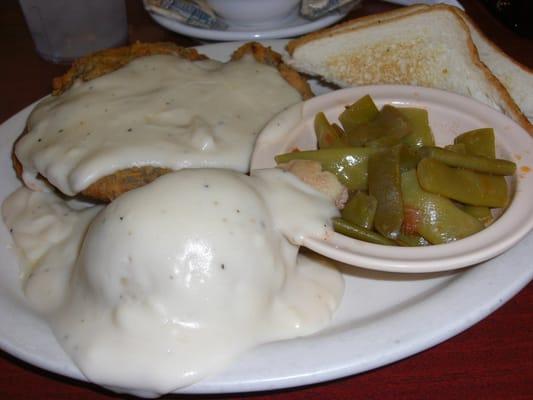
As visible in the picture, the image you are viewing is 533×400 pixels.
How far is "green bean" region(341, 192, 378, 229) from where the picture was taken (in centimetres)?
182

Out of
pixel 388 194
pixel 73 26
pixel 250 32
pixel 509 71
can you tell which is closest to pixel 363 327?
pixel 388 194

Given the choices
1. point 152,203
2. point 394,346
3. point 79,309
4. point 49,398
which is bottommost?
point 49,398

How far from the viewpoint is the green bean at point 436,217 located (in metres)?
1.79

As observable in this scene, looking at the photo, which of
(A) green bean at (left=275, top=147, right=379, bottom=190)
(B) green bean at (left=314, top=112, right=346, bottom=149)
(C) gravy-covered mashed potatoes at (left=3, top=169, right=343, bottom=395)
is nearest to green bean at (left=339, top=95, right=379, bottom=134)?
(B) green bean at (left=314, top=112, right=346, bottom=149)

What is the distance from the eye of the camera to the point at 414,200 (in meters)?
1.84

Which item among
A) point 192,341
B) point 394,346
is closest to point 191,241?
point 192,341

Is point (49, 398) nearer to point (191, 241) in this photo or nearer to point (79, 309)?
point (79, 309)

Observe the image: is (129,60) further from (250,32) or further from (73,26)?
(73,26)

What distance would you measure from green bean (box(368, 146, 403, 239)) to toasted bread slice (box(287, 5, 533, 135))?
894mm

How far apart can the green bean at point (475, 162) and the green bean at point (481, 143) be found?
0.11 m

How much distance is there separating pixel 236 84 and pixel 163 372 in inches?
52.9

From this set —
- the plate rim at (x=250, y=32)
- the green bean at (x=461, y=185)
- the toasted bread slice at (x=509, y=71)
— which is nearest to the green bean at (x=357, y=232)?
the green bean at (x=461, y=185)

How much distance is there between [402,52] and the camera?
2660 mm

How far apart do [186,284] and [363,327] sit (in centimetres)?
53
